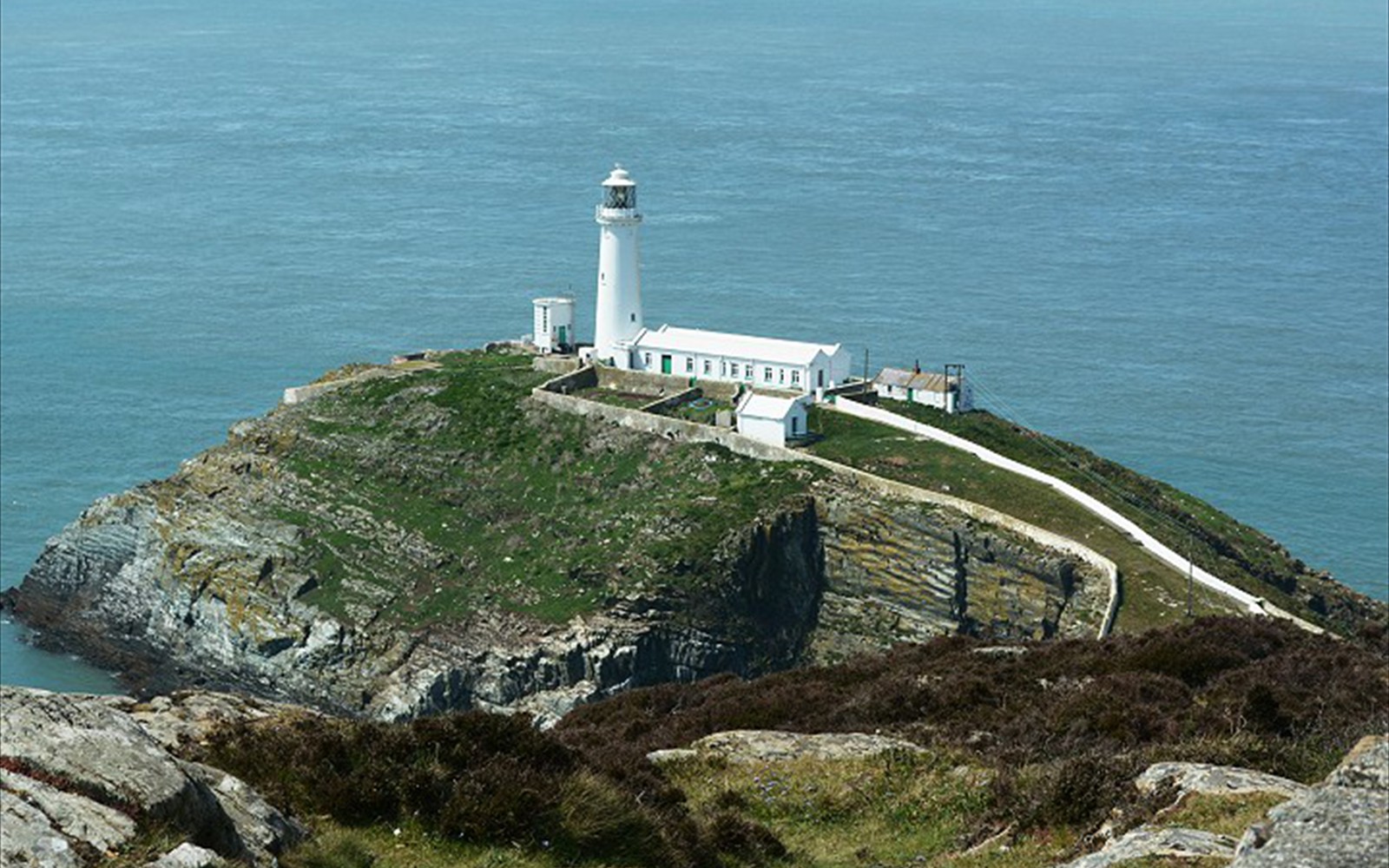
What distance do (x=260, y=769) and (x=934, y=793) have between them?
229 inches

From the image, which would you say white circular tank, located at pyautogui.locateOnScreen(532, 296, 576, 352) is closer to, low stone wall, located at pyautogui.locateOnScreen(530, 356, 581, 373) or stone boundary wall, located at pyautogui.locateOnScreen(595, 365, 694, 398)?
low stone wall, located at pyautogui.locateOnScreen(530, 356, 581, 373)

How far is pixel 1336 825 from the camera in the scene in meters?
8.90

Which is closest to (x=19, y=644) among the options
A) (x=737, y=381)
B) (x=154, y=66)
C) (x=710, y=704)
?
(x=737, y=381)

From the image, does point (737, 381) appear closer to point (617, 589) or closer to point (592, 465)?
point (592, 465)

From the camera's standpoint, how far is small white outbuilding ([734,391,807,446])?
52188mm

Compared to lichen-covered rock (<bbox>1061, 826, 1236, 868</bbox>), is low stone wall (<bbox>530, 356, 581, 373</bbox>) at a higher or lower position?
lower

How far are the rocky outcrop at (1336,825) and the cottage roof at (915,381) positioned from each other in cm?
4779

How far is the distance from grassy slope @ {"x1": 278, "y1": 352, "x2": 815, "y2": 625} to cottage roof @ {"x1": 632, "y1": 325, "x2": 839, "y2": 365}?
11.0ft

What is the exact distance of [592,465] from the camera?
2093 inches

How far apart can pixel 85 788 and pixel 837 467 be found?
3985cm

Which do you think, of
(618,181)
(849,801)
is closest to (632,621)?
(618,181)

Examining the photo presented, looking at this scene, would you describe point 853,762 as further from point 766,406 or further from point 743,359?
point 743,359

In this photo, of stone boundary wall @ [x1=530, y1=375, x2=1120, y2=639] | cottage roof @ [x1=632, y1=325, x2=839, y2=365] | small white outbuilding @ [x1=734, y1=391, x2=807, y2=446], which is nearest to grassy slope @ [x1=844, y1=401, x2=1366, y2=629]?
cottage roof @ [x1=632, y1=325, x2=839, y2=365]

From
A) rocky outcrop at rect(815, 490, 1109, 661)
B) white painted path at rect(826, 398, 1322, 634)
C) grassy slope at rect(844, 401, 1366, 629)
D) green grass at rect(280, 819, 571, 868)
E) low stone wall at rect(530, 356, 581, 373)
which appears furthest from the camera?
low stone wall at rect(530, 356, 581, 373)
